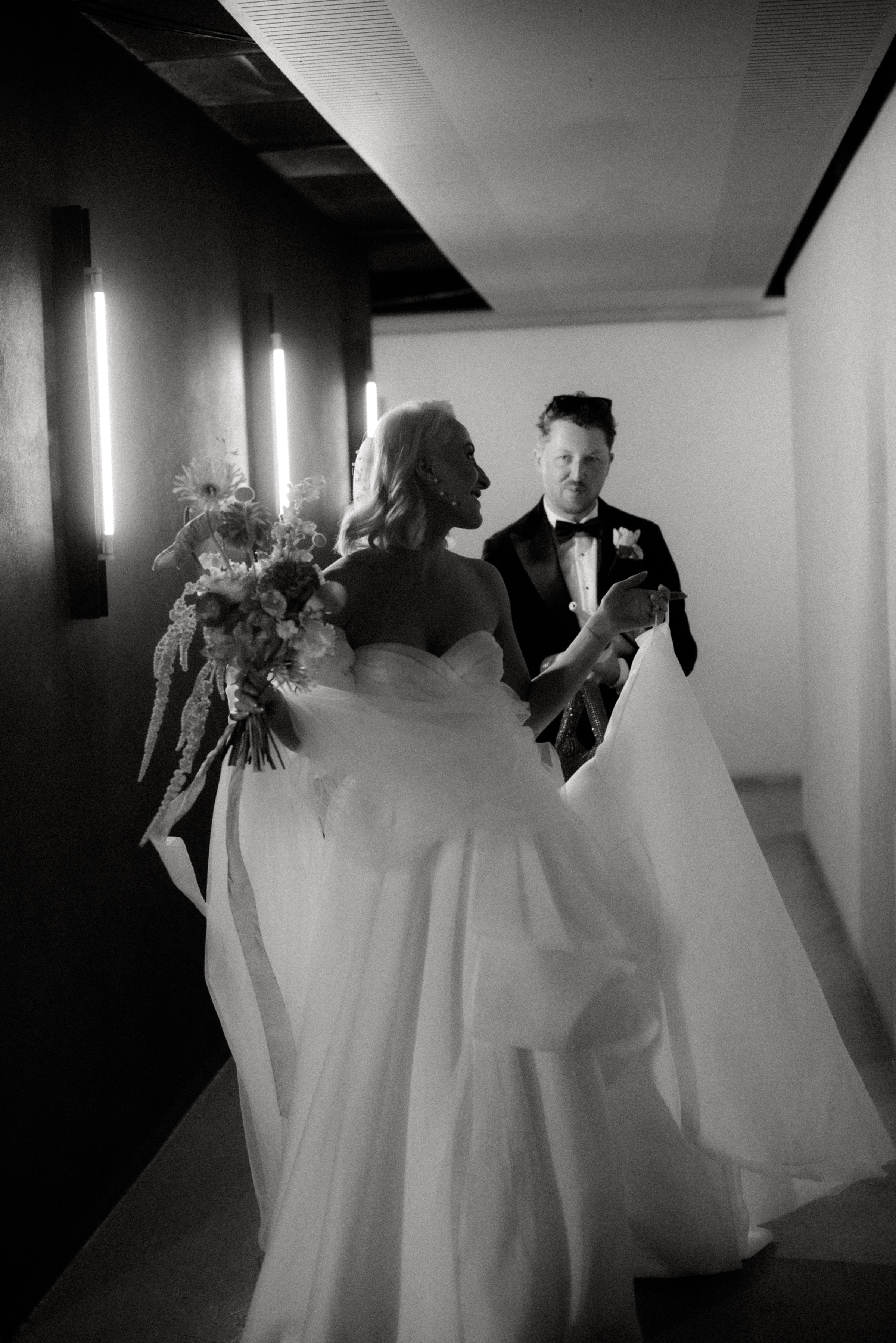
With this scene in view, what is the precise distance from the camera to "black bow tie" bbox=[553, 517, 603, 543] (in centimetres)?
436

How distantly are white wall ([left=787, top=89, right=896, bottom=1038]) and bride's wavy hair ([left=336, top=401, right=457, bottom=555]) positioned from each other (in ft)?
5.39

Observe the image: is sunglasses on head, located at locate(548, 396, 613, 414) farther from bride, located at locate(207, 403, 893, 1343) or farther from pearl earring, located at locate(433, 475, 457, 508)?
pearl earring, located at locate(433, 475, 457, 508)

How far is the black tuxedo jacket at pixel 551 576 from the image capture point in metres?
4.25

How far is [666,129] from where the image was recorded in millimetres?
4215

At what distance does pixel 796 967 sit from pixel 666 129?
8.17 ft

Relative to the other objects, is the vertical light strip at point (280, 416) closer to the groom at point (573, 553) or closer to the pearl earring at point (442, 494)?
the groom at point (573, 553)

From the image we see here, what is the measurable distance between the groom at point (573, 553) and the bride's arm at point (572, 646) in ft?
3.02

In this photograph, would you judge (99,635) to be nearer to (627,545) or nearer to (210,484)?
(210,484)

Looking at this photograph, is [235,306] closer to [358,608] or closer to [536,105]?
[536,105]

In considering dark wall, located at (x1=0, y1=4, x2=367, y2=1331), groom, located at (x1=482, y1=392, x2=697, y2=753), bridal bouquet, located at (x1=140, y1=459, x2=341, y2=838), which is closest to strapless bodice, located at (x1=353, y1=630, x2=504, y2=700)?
bridal bouquet, located at (x1=140, y1=459, x2=341, y2=838)

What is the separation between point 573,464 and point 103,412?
56.7 inches

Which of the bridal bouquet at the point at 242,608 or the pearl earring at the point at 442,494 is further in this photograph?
the pearl earring at the point at 442,494

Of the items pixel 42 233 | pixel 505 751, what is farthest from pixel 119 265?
pixel 505 751

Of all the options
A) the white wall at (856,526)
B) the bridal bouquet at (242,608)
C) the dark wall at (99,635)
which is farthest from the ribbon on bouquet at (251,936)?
the white wall at (856,526)
